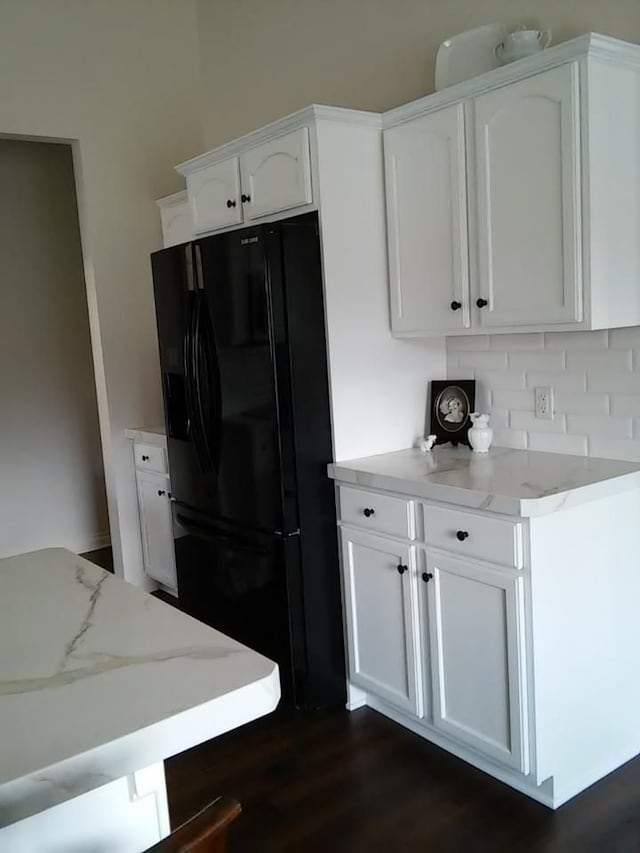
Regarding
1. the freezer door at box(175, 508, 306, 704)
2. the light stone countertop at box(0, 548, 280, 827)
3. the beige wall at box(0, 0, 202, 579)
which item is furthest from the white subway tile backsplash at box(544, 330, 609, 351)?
the beige wall at box(0, 0, 202, 579)

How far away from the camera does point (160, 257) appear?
3.12 meters

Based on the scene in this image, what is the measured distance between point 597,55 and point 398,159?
0.79m

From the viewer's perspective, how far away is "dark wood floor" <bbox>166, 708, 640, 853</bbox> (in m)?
2.06

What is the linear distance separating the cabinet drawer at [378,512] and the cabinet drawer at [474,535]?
7 centimetres

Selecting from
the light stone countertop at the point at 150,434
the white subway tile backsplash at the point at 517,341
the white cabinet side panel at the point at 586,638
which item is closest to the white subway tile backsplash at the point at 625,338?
the white subway tile backsplash at the point at 517,341

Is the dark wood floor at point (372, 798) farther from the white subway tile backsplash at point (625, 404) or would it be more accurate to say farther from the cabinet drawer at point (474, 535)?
the white subway tile backsplash at point (625, 404)

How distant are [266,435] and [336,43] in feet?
6.01

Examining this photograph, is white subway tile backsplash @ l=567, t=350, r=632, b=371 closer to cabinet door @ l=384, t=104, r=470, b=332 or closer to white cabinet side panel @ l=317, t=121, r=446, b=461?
cabinet door @ l=384, t=104, r=470, b=332

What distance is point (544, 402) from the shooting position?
2646 millimetres

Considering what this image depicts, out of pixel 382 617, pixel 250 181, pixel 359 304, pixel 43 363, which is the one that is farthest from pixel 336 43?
pixel 43 363

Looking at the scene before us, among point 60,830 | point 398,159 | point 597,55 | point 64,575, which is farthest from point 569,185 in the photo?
point 60,830

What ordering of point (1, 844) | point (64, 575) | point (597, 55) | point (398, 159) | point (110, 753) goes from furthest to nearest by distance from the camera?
point (398, 159) → point (597, 55) → point (64, 575) → point (1, 844) → point (110, 753)

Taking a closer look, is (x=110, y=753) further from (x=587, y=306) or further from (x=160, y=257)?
(x=160, y=257)

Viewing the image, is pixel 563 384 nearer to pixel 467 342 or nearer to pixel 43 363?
pixel 467 342
